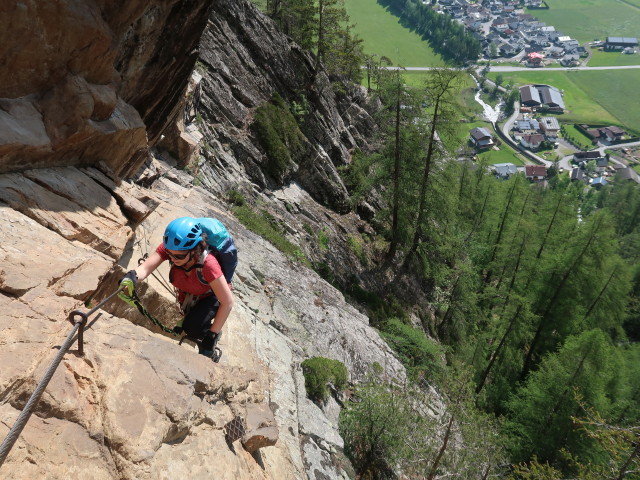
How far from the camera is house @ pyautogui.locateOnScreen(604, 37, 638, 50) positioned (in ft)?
502

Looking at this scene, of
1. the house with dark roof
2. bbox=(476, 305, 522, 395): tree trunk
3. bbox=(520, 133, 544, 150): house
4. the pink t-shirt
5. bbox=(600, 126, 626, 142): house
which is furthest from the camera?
bbox=(600, 126, 626, 142): house

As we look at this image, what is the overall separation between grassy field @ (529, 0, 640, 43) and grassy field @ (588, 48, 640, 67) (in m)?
15.7

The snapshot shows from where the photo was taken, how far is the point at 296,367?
36.9 feet

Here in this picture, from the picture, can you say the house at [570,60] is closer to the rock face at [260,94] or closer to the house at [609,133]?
the house at [609,133]

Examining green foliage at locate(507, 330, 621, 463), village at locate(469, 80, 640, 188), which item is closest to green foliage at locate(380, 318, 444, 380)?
green foliage at locate(507, 330, 621, 463)

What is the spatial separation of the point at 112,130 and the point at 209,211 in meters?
6.70

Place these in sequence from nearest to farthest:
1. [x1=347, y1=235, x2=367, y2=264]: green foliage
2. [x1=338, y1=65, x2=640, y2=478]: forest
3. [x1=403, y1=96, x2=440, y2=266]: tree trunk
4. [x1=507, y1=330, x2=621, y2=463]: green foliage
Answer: [x1=507, y1=330, x2=621, y2=463]: green foliage
[x1=338, y1=65, x2=640, y2=478]: forest
[x1=403, y1=96, x2=440, y2=266]: tree trunk
[x1=347, y1=235, x2=367, y2=264]: green foliage

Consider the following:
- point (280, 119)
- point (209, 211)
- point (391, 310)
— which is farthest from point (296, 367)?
point (280, 119)

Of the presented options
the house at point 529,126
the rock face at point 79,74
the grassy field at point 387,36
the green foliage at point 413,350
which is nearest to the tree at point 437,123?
the green foliage at point 413,350

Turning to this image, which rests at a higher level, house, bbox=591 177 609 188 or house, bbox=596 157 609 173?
house, bbox=596 157 609 173

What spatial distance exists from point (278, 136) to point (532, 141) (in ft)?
348

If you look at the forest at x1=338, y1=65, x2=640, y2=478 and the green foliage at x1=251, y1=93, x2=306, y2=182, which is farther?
the green foliage at x1=251, y1=93, x2=306, y2=182

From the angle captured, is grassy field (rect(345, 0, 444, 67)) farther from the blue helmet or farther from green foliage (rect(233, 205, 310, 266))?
the blue helmet

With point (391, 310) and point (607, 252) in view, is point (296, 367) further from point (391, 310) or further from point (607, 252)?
point (607, 252)
